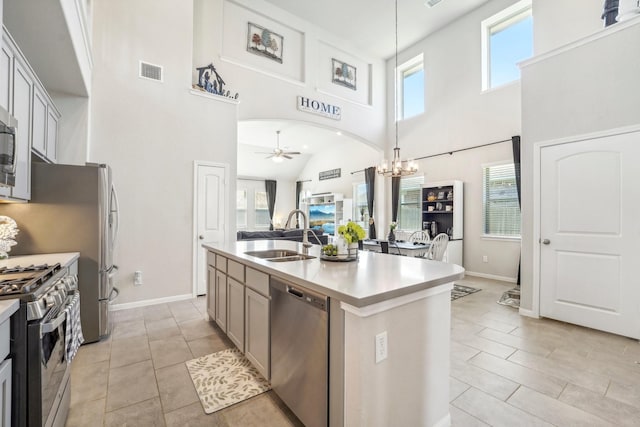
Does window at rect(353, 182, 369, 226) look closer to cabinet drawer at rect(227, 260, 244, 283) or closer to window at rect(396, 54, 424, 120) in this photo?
window at rect(396, 54, 424, 120)

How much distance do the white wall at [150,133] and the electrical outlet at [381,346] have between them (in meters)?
3.75

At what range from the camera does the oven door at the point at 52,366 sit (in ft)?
4.14

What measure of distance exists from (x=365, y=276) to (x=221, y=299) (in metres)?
1.85

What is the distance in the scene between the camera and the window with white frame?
11.4m

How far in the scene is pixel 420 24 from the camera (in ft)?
21.2

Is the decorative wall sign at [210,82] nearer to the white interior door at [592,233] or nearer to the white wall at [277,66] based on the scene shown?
the white wall at [277,66]

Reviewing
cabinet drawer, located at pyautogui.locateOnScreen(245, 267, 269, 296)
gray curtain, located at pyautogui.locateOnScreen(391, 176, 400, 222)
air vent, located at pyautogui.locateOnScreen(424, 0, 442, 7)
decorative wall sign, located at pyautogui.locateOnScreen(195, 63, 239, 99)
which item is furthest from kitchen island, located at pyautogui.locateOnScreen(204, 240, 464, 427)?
air vent, located at pyautogui.locateOnScreen(424, 0, 442, 7)

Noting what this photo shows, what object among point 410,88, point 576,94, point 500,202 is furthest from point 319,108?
point 576,94

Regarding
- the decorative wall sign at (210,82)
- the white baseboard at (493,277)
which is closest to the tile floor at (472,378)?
the white baseboard at (493,277)

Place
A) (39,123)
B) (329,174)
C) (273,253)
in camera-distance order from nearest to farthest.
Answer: (39,123)
(273,253)
(329,174)

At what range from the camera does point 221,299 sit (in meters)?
2.89

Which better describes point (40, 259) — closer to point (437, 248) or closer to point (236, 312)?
point (236, 312)

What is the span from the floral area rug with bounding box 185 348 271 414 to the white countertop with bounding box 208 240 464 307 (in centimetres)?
88

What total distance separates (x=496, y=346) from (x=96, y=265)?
387 cm
